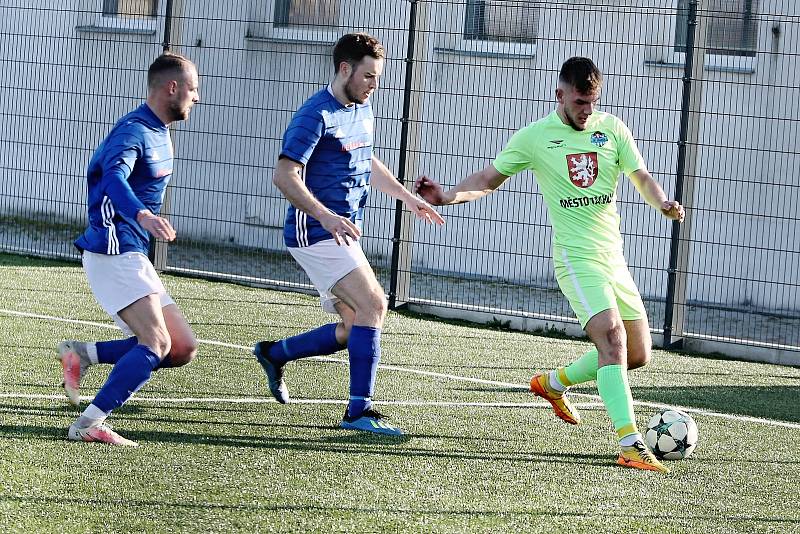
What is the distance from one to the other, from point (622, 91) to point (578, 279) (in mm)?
5498

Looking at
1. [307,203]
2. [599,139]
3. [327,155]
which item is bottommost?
[307,203]

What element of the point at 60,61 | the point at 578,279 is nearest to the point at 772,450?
the point at 578,279

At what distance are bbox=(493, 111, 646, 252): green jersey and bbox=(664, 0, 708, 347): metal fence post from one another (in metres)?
4.28

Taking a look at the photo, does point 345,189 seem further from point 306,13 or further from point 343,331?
point 306,13

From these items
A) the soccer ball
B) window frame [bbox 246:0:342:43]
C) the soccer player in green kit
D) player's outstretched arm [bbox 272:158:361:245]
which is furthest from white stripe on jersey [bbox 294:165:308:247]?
window frame [bbox 246:0:342:43]

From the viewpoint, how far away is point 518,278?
39.1 ft

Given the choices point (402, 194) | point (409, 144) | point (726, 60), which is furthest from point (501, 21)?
point (402, 194)

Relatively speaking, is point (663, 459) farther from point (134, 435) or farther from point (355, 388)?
point (134, 435)

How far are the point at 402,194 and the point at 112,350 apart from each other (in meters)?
1.80

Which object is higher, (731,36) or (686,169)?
(731,36)

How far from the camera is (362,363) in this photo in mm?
6781

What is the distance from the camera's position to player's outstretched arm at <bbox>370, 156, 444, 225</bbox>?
7148mm

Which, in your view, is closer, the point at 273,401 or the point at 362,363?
the point at 362,363

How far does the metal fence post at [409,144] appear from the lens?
11898mm
